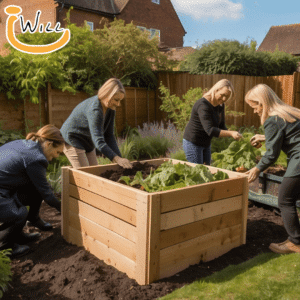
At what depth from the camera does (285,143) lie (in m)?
3.11

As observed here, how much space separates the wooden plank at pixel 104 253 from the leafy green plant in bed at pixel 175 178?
0.60 m

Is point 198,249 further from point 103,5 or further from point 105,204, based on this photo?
point 103,5

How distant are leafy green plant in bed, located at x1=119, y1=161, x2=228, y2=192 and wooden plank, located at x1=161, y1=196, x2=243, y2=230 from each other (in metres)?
0.22

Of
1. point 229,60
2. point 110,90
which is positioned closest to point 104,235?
point 110,90

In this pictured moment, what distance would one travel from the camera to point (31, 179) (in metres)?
3.13

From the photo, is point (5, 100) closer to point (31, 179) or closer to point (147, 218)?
point (31, 179)

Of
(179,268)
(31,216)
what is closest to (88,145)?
(31,216)

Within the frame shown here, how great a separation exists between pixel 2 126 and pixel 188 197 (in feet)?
17.7

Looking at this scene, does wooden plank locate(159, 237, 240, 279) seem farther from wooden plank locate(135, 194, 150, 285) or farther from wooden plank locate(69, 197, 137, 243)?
wooden plank locate(69, 197, 137, 243)

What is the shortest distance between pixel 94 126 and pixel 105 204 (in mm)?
955

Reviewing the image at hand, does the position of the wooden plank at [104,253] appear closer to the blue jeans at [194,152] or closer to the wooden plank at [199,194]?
the wooden plank at [199,194]

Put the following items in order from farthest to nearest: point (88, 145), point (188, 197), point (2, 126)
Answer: point (2, 126) < point (88, 145) < point (188, 197)

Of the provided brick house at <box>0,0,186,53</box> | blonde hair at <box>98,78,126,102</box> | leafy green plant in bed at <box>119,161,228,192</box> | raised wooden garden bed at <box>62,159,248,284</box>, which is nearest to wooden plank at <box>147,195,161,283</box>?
raised wooden garden bed at <box>62,159,248,284</box>

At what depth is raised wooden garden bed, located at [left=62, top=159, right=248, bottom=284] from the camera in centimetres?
254
